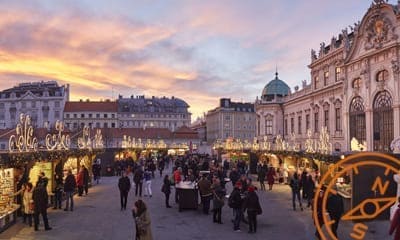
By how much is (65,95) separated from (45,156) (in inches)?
3898

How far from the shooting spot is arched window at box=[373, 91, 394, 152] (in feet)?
106

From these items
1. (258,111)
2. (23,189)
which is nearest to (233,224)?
(23,189)

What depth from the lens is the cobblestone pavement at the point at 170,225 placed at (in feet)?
47.4

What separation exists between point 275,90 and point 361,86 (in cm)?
3209

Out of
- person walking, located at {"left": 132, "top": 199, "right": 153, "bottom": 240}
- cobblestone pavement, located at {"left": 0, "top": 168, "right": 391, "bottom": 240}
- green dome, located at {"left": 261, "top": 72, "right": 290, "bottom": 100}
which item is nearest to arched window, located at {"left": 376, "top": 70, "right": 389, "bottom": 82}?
cobblestone pavement, located at {"left": 0, "top": 168, "right": 391, "bottom": 240}

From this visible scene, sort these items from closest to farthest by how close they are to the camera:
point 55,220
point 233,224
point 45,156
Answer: point 233,224, point 55,220, point 45,156

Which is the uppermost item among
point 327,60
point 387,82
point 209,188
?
point 327,60

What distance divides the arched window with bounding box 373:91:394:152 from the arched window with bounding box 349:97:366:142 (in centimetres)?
217

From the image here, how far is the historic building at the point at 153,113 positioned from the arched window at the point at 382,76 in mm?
92602

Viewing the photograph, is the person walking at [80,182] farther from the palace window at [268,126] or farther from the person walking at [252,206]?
the palace window at [268,126]

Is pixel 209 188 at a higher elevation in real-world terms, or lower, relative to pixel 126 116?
lower

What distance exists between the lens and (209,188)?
1812cm

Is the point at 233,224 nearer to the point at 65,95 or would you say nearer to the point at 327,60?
the point at 327,60

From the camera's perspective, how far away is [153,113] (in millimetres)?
128250
